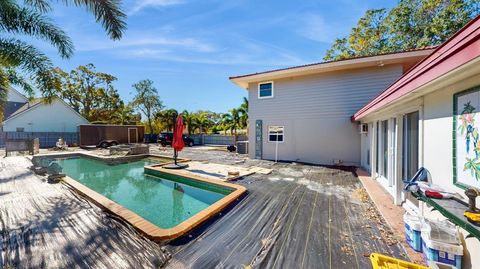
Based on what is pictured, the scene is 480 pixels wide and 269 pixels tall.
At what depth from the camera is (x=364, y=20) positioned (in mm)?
17797

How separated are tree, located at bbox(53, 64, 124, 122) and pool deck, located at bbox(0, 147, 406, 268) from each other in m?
26.5

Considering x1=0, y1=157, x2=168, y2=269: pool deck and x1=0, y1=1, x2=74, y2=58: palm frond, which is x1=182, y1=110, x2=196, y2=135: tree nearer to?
x1=0, y1=1, x2=74, y2=58: palm frond

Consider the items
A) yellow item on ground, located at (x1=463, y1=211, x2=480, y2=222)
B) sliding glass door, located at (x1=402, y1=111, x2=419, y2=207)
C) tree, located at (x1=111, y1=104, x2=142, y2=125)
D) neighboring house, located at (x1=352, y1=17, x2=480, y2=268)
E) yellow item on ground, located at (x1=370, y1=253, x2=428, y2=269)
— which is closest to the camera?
yellow item on ground, located at (x1=463, y1=211, x2=480, y2=222)

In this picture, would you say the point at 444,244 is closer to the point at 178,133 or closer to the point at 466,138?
the point at 466,138

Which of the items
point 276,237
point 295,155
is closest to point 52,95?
point 276,237

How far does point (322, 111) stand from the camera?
10484 millimetres

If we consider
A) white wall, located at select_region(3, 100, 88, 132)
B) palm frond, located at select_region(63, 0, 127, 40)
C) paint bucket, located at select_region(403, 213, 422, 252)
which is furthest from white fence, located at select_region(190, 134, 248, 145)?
paint bucket, located at select_region(403, 213, 422, 252)

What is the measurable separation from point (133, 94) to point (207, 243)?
31.8 m

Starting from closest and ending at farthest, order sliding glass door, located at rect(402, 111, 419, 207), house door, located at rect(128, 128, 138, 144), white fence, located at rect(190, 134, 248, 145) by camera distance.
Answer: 1. sliding glass door, located at rect(402, 111, 419, 207)
2. house door, located at rect(128, 128, 138, 144)
3. white fence, located at rect(190, 134, 248, 145)

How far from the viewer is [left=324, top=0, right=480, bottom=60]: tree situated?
503 inches

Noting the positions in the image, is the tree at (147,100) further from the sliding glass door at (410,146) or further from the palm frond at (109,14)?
the sliding glass door at (410,146)

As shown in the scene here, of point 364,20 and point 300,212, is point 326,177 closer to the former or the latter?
point 300,212

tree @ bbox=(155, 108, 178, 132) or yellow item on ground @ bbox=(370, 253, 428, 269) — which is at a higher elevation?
tree @ bbox=(155, 108, 178, 132)

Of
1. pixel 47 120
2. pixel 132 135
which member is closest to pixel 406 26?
pixel 132 135
